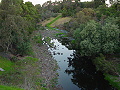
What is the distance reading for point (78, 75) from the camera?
30.2 metres

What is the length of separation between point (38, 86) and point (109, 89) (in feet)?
42.6

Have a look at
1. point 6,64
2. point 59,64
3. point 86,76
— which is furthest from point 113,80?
point 6,64

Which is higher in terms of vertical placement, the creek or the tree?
the tree

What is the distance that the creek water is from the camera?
25.6m

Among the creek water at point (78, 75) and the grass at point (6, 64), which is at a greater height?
the grass at point (6, 64)

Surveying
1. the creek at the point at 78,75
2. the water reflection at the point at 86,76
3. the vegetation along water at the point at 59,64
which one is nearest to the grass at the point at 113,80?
the vegetation along water at the point at 59,64

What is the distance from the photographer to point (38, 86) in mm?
22172

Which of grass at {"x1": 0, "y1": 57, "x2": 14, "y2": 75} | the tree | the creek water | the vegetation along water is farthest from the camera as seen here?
the tree

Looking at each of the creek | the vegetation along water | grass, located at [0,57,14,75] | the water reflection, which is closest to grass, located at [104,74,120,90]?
the vegetation along water

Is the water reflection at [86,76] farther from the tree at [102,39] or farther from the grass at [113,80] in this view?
the tree at [102,39]

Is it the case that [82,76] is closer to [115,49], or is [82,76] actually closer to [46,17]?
[115,49]

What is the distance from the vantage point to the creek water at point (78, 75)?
84.1ft

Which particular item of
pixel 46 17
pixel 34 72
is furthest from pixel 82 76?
pixel 46 17

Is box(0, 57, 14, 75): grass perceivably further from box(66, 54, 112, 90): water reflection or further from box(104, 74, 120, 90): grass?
box(104, 74, 120, 90): grass
